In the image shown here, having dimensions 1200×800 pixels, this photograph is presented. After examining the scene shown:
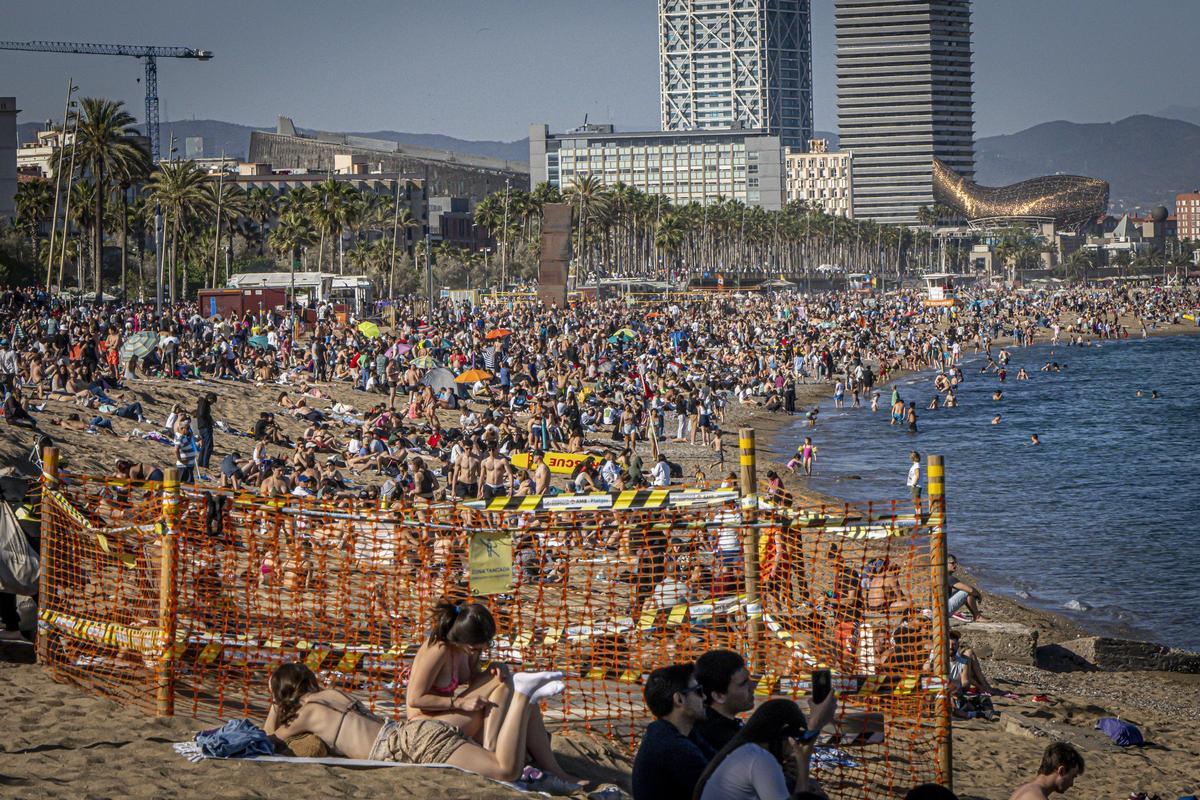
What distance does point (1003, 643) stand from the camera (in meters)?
14.3

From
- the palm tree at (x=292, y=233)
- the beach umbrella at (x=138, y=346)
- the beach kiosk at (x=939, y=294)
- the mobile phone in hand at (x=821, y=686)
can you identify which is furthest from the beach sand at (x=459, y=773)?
the beach kiosk at (x=939, y=294)

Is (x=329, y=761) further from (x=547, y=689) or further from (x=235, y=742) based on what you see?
(x=547, y=689)

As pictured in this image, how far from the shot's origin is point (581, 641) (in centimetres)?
868

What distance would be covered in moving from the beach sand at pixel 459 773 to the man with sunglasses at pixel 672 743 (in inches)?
38.0

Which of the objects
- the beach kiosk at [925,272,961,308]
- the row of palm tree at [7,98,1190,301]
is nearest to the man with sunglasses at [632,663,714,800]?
the row of palm tree at [7,98,1190,301]

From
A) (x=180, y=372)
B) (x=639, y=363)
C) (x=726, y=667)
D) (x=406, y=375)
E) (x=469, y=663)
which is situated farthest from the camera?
(x=639, y=363)

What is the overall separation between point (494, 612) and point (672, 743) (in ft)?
9.70

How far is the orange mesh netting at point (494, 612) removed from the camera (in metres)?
8.35

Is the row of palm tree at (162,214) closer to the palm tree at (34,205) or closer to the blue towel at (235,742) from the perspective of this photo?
the palm tree at (34,205)

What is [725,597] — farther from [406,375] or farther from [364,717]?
[406,375]

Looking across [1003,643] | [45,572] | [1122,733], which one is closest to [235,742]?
[45,572]

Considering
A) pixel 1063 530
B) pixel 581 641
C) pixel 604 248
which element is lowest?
pixel 1063 530

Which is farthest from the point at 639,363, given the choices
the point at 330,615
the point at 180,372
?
the point at 330,615

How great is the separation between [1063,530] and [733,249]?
14481 centimetres
